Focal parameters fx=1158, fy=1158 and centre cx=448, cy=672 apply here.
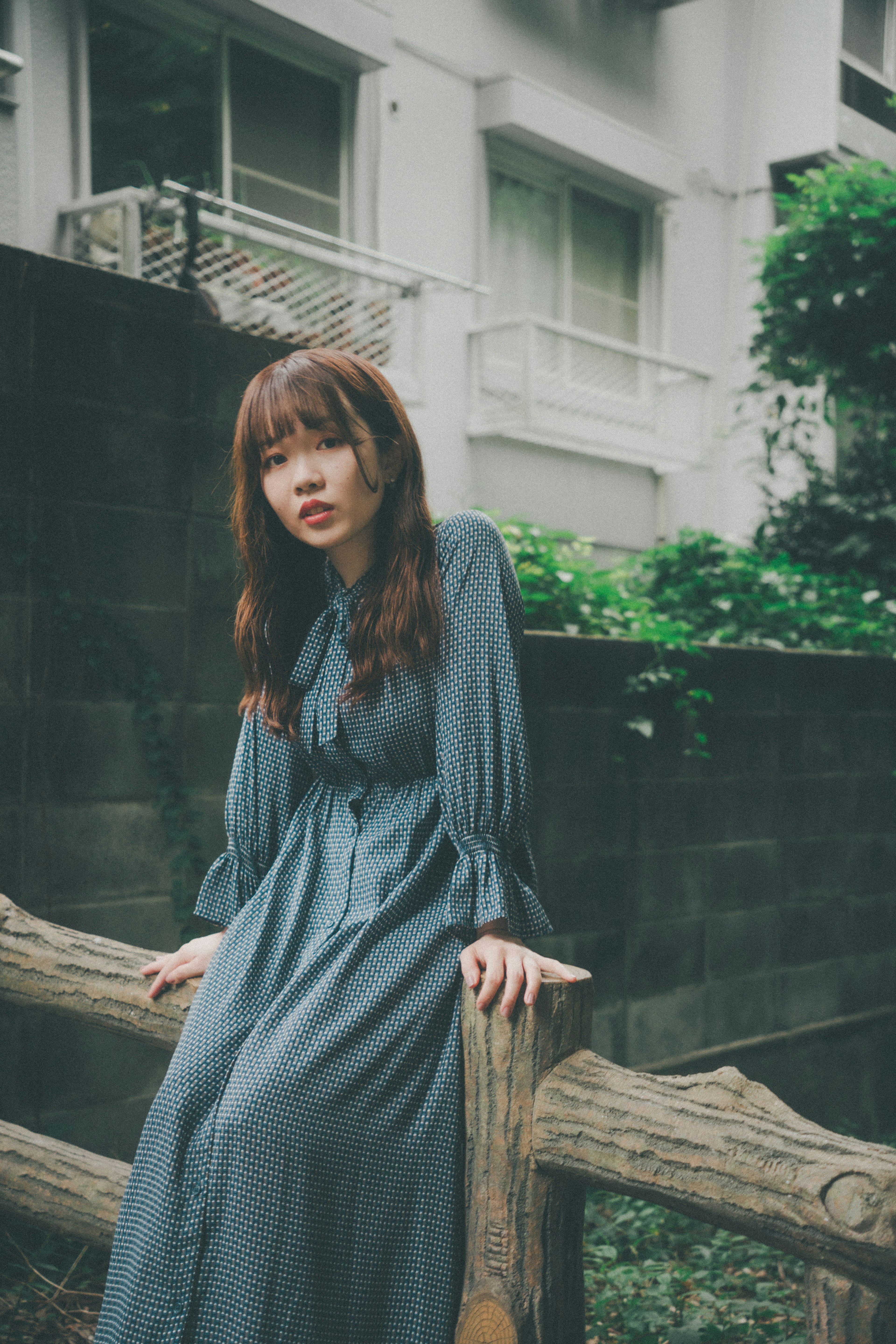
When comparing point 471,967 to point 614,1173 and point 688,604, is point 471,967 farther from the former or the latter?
point 688,604

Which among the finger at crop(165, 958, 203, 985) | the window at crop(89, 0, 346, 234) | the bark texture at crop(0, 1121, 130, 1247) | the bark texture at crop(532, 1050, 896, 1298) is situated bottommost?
the bark texture at crop(0, 1121, 130, 1247)

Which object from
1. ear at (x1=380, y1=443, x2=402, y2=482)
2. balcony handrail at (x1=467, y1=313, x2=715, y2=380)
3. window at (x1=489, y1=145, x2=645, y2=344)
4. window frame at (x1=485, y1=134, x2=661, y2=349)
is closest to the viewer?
ear at (x1=380, y1=443, x2=402, y2=482)

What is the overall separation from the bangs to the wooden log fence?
0.87m

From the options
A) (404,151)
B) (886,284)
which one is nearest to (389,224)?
(404,151)

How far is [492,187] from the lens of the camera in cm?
856

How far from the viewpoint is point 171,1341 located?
1497mm

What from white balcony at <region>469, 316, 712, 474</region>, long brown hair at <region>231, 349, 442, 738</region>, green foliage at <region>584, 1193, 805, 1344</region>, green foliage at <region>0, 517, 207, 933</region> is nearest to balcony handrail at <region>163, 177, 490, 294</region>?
white balcony at <region>469, 316, 712, 474</region>

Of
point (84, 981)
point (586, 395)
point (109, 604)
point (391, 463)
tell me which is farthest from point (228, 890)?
point (586, 395)

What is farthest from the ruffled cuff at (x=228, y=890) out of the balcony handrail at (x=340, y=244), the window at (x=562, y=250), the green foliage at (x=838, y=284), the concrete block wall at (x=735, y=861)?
the window at (x=562, y=250)

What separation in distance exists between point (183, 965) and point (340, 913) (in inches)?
15.0

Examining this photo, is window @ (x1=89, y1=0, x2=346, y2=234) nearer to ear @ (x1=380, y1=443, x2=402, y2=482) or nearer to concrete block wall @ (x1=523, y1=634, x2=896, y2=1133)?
concrete block wall @ (x1=523, y1=634, x2=896, y2=1133)

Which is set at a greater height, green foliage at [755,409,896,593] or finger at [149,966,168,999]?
green foliage at [755,409,896,593]

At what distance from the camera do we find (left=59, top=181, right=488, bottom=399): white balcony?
5648 mm

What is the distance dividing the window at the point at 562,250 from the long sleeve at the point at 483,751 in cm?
701
